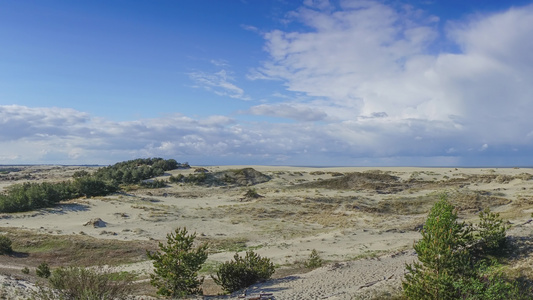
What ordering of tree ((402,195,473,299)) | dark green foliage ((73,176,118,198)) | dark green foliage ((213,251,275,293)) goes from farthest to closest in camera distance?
dark green foliage ((73,176,118,198)) < dark green foliage ((213,251,275,293)) < tree ((402,195,473,299))

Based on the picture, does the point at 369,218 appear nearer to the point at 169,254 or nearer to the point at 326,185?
the point at 326,185

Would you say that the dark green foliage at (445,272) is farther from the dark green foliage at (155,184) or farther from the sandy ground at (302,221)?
the dark green foliage at (155,184)

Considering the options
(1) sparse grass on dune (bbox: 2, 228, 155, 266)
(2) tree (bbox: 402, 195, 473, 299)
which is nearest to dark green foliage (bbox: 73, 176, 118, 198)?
(1) sparse grass on dune (bbox: 2, 228, 155, 266)

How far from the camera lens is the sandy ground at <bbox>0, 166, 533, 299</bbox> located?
1577 centimetres

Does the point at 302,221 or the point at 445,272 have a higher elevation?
the point at 445,272

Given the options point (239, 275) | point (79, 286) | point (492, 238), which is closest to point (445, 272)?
point (492, 238)

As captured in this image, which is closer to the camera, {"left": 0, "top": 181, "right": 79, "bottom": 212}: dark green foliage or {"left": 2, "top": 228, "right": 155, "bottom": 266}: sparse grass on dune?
{"left": 2, "top": 228, "right": 155, "bottom": 266}: sparse grass on dune

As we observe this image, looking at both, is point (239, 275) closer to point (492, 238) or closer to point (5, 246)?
point (492, 238)

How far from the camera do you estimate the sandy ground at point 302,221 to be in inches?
621

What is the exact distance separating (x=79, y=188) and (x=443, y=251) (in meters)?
43.2

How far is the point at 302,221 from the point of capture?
3466 cm

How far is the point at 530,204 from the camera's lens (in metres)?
34.1

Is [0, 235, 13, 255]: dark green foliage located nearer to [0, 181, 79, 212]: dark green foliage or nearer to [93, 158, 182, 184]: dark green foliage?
[0, 181, 79, 212]: dark green foliage

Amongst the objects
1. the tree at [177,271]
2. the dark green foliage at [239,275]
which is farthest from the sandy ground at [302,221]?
the tree at [177,271]
